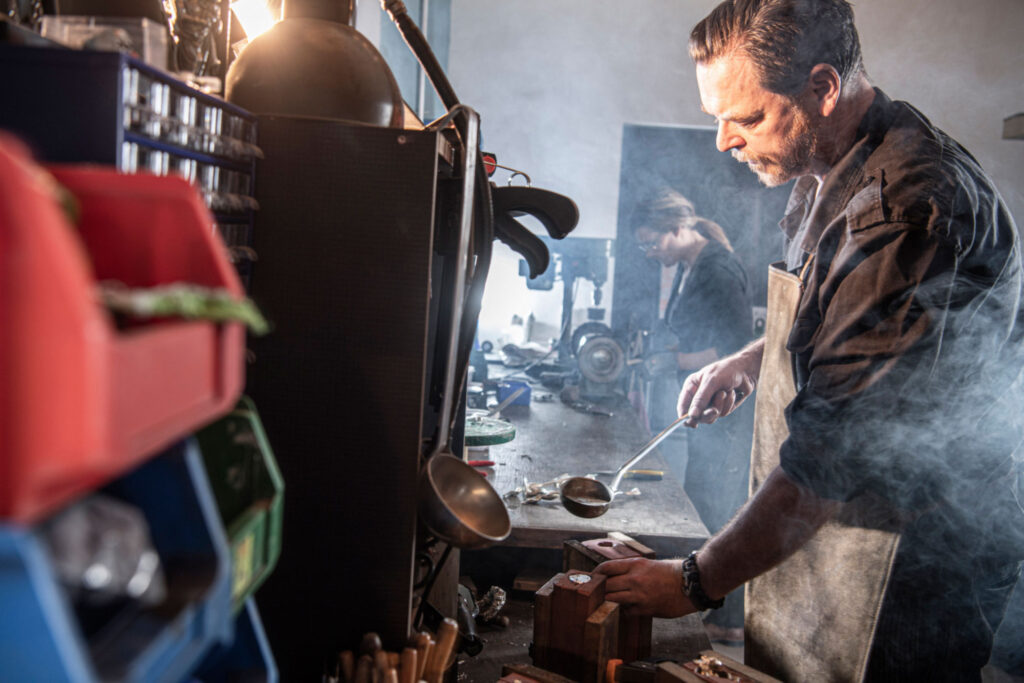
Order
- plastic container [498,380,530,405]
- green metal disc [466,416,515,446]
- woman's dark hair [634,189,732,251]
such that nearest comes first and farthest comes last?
green metal disc [466,416,515,446] → plastic container [498,380,530,405] → woman's dark hair [634,189,732,251]

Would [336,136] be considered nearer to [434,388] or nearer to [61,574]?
[434,388]

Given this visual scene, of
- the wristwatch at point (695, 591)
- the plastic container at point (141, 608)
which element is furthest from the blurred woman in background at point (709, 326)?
the plastic container at point (141, 608)

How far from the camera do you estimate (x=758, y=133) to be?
66.1 inches

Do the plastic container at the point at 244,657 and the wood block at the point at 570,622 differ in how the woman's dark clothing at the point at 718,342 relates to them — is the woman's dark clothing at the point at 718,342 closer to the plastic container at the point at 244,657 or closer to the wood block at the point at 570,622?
the wood block at the point at 570,622

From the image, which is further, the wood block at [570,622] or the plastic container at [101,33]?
the wood block at [570,622]

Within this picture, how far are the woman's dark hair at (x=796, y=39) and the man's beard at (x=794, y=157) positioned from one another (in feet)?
0.28

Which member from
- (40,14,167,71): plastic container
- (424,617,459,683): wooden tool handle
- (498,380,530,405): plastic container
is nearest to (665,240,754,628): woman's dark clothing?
(498,380,530,405): plastic container

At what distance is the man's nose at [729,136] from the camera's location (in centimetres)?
174

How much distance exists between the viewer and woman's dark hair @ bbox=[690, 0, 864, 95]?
1.53 metres

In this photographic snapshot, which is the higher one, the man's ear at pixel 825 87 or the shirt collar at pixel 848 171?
the man's ear at pixel 825 87

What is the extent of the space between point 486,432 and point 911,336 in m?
1.32

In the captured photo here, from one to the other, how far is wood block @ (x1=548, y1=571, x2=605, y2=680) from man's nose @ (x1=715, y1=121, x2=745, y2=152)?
1.10m

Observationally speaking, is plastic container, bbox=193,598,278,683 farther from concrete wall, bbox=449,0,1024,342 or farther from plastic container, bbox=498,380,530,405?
concrete wall, bbox=449,0,1024,342

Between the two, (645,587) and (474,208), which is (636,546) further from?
(474,208)
